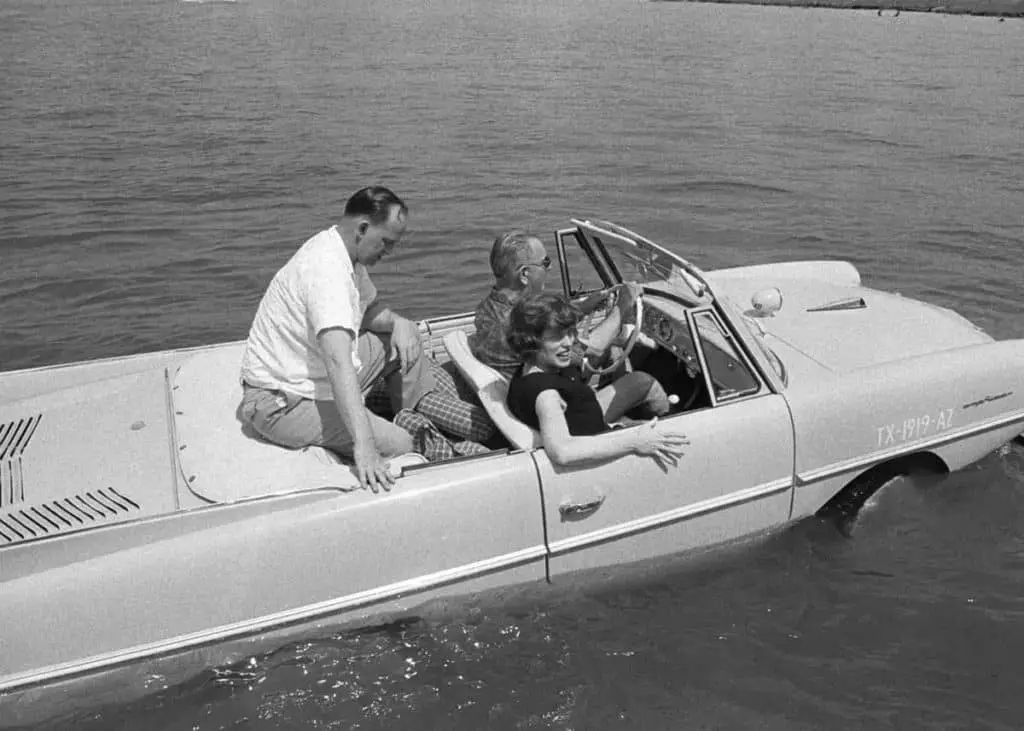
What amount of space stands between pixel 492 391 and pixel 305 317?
909mm

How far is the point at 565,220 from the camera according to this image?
10.7 m

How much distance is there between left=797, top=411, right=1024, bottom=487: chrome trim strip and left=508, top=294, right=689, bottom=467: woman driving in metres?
0.79

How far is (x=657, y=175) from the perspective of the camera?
41.8ft

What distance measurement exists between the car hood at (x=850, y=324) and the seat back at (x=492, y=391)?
4.01ft

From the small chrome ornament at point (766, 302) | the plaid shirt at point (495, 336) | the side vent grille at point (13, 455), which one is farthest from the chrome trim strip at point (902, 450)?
the side vent grille at point (13, 455)

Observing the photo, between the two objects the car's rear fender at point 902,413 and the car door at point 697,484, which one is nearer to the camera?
the car door at point 697,484

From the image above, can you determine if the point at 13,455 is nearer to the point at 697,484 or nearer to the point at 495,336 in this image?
the point at 495,336

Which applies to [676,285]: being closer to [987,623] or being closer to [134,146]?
[987,623]

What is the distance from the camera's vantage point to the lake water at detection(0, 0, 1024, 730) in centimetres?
392

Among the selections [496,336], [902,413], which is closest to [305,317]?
[496,336]

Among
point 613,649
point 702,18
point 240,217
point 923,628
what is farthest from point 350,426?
point 702,18

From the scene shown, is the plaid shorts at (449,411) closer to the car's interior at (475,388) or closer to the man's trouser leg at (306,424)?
the car's interior at (475,388)

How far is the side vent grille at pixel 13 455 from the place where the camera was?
3760 mm

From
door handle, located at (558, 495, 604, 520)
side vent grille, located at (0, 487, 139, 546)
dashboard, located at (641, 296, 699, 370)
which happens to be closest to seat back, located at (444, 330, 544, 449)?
door handle, located at (558, 495, 604, 520)
